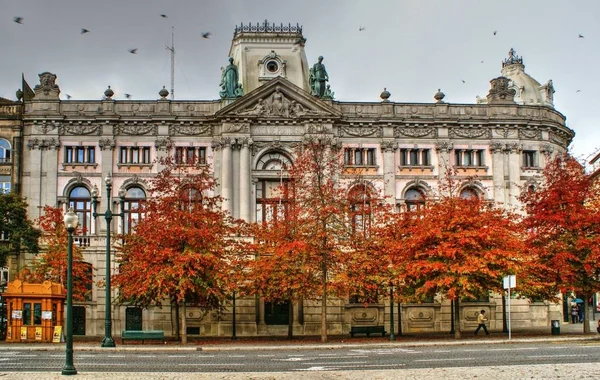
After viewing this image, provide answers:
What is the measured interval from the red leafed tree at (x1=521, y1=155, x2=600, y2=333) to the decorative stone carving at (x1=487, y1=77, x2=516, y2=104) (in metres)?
12.8

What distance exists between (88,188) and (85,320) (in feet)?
32.7

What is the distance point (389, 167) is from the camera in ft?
216

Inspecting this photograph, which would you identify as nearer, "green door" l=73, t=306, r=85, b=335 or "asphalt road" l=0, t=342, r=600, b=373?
"asphalt road" l=0, t=342, r=600, b=373

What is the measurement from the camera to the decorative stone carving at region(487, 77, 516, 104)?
6788 cm

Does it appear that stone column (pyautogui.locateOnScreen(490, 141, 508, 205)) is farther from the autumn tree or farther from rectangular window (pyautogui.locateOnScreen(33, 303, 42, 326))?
rectangular window (pyautogui.locateOnScreen(33, 303, 42, 326))

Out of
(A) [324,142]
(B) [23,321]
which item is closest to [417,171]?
(A) [324,142]

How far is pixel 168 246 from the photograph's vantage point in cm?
4981

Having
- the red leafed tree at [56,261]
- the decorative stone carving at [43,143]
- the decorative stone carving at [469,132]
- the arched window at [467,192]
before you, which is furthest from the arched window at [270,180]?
the decorative stone carving at [43,143]

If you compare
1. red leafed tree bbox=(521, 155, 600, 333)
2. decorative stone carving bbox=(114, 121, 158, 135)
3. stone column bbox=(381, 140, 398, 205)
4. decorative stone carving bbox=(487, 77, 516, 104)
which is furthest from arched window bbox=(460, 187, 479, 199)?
decorative stone carving bbox=(114, 121, 158, 135)

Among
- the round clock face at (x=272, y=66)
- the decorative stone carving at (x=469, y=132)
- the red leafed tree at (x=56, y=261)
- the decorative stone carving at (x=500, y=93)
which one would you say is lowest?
the red leafed tree at (x=56, y=261)

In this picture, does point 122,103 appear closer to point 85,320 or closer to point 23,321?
Answer: point 85,320

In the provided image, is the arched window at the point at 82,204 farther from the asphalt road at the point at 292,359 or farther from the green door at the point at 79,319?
the asphalt road at the point at 292,359

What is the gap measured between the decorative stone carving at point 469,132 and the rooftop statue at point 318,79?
10603 millimetres

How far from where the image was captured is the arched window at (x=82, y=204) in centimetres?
6384
